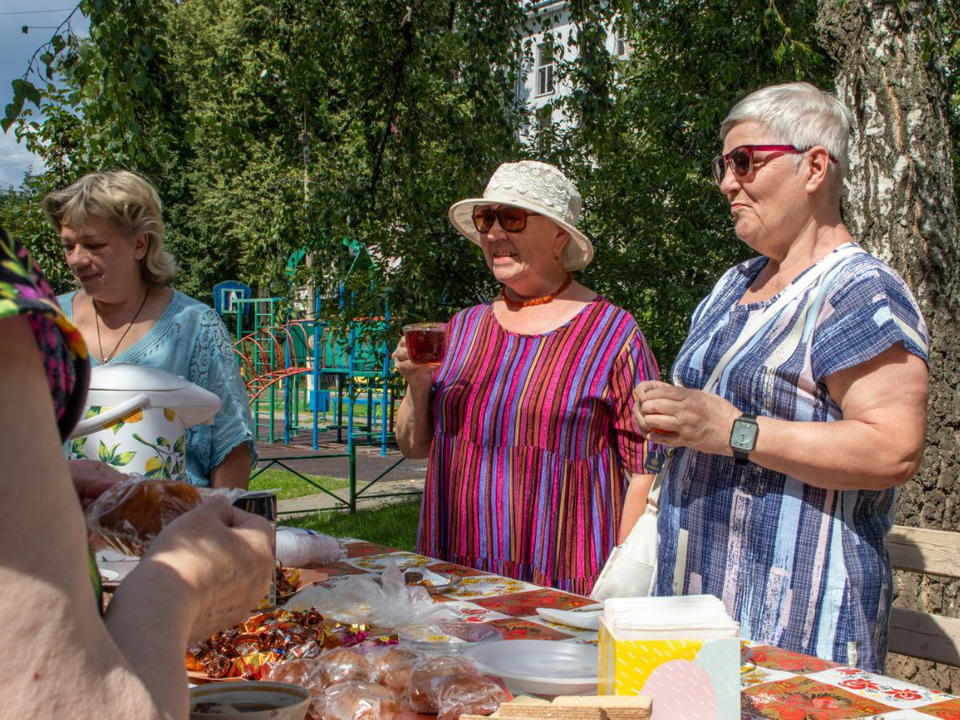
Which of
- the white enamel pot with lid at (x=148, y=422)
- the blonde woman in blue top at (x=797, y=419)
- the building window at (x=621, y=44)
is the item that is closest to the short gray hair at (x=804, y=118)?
the blonde woman in blue top at (x=797, y=419)

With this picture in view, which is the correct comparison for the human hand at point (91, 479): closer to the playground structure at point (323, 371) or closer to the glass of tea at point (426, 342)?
the glass of tea at point (426, 342)

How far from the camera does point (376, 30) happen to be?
654 centimetres

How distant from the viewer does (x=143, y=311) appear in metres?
3.04

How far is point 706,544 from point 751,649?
384 millimetres

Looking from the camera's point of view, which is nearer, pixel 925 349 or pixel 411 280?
pixel 925 349

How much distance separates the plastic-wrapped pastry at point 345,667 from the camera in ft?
4.51

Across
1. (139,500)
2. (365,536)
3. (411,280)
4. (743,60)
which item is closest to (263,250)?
(411,280)

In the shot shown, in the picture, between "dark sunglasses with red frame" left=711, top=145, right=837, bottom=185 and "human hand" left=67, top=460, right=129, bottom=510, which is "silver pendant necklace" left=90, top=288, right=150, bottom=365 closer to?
"human hand" left=67, top=460, right=129, bottom=510

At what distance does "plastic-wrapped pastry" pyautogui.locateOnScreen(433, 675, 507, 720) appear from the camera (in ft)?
4.18

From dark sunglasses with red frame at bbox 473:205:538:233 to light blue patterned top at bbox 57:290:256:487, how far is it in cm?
96

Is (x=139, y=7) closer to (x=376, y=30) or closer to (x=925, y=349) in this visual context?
(x=376, y=30)

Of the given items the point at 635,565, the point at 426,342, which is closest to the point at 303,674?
the point at 635,565

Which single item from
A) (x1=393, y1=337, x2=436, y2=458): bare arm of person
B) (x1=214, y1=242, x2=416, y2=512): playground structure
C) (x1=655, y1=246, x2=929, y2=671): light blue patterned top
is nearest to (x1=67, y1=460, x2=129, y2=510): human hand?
(x1=655, y1=246, x2=929, y2=671): light blue patterned top

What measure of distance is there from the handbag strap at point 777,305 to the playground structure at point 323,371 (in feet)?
14.2
